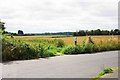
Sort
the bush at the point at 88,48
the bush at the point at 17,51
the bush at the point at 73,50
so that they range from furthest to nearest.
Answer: the bush at the point at 88,48 → the bush at the point at 73,50 → the bush at the point at 17,51

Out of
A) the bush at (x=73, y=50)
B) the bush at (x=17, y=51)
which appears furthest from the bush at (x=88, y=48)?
the bush at (x=17, y=51)

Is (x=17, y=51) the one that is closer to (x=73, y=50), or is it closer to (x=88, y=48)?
(x=73, y=50)

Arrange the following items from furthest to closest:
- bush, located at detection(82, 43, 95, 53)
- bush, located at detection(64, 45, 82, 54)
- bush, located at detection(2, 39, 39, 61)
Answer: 1. bush, located at detection(82, 43, 95, 53)
2. bush, located at detection(64, 45, 82, 54)
3. bush, located at detection(2, 39, 39, 61)

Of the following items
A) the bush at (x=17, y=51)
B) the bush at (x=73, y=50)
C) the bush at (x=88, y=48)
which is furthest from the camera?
the bush at (x=88, y=48)

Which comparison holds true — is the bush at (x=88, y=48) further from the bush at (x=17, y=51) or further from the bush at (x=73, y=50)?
the bush at (x=17, y=51)

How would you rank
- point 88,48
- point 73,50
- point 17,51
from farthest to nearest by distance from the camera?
point 88,48 < point 73,50 < point 17,51

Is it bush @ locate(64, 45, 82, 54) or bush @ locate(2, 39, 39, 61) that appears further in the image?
bush @ locate(64, 45, 82, 54)

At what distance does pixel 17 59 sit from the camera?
69.7 feet

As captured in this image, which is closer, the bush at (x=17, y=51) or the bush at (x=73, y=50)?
the bush at (x=17, y=51)

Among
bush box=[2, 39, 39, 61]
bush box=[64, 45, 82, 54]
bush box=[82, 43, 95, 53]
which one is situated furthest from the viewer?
bush box=[82, 43, 95, 53]

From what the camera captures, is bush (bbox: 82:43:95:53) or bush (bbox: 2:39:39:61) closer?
bush (bbox: 2:39:39:61)

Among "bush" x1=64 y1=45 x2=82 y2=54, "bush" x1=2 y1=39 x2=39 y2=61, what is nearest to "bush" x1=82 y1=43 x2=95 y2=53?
"bush" x1=64 y1=45 x2=82 y2=54

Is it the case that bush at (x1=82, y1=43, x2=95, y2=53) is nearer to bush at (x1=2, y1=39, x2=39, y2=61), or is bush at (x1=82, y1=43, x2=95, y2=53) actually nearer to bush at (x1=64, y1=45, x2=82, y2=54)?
bush at (x1=64, y1=45, x2=82, y2=54)

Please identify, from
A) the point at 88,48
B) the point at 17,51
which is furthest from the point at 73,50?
the point at 17,51
